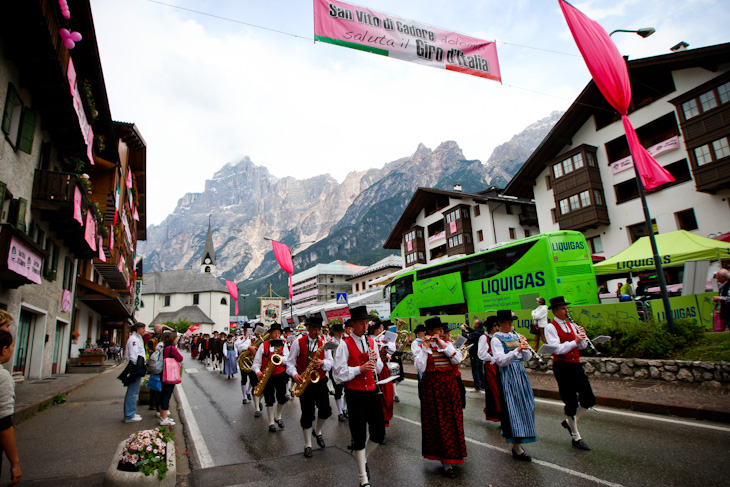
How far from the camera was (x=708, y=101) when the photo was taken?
2266 centimetres

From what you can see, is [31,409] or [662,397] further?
[31,409]

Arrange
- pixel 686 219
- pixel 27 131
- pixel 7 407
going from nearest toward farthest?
pixel 7 407 < pixel 27 131 < pixel 686 219

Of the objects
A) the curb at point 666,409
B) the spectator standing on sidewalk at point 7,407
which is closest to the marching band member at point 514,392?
the curb at point 666,409

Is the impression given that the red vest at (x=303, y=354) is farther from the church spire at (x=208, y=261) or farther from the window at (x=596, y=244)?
the church spire at (x=208, y=261)

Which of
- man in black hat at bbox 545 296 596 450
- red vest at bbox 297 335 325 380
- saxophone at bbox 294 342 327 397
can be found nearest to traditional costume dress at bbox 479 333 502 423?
man in black hat at bbox 545 296 596 450

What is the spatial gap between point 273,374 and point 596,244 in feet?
92.6

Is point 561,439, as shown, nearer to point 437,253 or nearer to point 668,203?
point 668,203

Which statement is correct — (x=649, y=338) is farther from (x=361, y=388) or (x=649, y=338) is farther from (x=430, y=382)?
(x=361, y=388)

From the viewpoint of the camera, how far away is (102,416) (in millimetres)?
9180

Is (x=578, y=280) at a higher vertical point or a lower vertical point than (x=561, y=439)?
higher

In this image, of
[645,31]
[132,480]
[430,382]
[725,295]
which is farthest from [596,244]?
[132,480]

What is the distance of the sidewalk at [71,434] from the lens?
16.9 feet

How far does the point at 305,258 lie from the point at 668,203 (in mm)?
169770

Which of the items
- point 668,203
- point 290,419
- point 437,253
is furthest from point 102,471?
point 437,253
